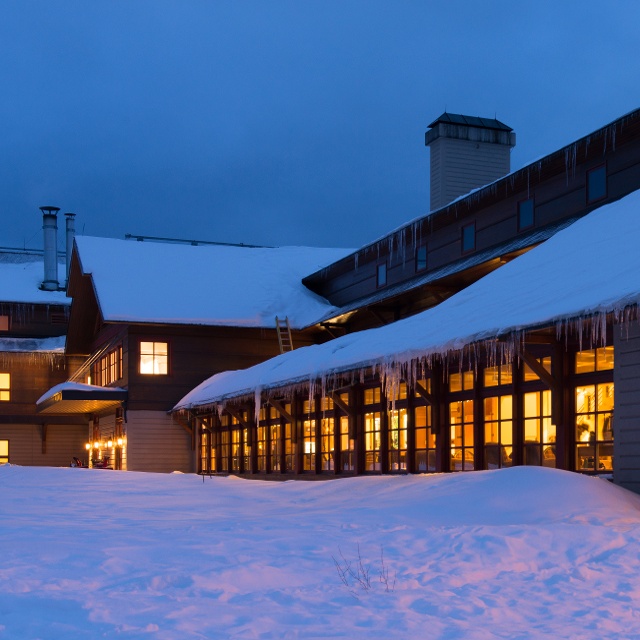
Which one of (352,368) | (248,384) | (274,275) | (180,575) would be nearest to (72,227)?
(274,275)

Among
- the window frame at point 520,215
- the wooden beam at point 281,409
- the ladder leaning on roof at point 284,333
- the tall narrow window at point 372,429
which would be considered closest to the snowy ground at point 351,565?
the tall narrow window at point 372,429

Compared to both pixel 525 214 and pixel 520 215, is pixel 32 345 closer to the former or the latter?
pixel 520 215

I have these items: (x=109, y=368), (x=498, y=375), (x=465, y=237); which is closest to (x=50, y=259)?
(x=109, y=368)

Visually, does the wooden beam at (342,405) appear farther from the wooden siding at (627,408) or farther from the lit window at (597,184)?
the wooden siding at (627,408)

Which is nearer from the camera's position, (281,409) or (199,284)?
(281,409)

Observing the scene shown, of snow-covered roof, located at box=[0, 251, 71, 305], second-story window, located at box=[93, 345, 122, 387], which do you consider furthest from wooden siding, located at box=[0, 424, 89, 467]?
snow-covered roof, located at box=[0, 251, 71, 305]

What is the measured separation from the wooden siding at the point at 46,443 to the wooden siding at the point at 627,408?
32125 mm

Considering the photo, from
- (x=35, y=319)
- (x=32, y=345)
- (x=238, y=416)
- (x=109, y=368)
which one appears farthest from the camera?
(x=35, y=319)

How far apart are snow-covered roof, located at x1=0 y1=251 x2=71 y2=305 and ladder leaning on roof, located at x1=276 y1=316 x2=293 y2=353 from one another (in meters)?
13.3

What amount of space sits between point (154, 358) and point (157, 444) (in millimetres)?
2761

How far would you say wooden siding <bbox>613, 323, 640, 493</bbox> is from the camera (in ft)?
42.2

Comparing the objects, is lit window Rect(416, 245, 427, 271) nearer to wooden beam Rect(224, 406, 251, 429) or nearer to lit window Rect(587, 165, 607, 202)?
wooden beam Rect(224, 406, 251, 429)

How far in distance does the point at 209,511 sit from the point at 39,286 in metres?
31.6

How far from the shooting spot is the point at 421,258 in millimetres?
25906
